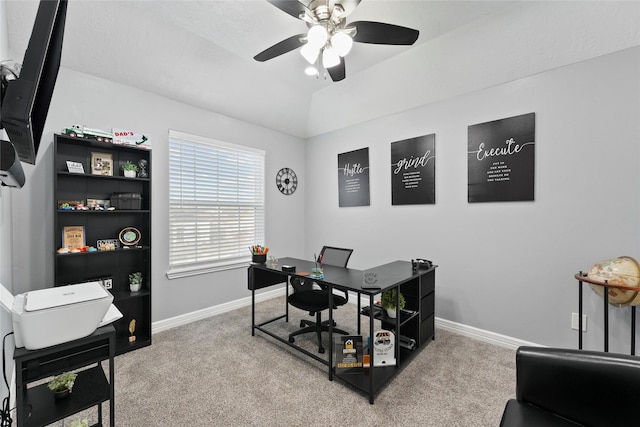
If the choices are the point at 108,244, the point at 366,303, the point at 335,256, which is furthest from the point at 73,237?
the point at 366,303

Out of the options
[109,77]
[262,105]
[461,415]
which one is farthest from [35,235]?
[461,415]

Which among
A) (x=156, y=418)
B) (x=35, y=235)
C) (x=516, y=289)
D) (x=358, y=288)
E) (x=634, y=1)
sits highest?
(x=634, y=1)

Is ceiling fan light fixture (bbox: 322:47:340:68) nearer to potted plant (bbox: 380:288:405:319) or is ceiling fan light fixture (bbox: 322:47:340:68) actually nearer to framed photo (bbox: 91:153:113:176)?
potted plant (bbox: 380:288:405:319)

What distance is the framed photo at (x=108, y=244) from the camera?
2.44m

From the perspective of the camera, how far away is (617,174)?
2.07m

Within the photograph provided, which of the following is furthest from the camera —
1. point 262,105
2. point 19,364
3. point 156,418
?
point 262,105

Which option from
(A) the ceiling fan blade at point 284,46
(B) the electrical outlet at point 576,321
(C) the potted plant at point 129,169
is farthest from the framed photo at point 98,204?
(B) the electrical outlet at point 576,321

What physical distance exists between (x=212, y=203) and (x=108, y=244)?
1195 millimetres

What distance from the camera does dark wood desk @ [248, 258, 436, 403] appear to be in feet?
6.45

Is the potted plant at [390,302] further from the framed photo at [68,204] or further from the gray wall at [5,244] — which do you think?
the framed photo at [68,204]

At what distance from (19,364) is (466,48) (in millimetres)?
3597

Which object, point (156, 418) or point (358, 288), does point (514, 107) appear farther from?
point (156, 418)

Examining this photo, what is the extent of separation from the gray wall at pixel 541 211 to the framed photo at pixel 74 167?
3.17 meters

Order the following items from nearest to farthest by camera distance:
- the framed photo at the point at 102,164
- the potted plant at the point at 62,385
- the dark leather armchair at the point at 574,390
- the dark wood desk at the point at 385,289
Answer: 1. the dark leather armchair at the point at 574,390
2. the potted plant at the point at 62,385
3. the dark wood desk at the point at 385,289
4. the framed photo at the point at 102,164
